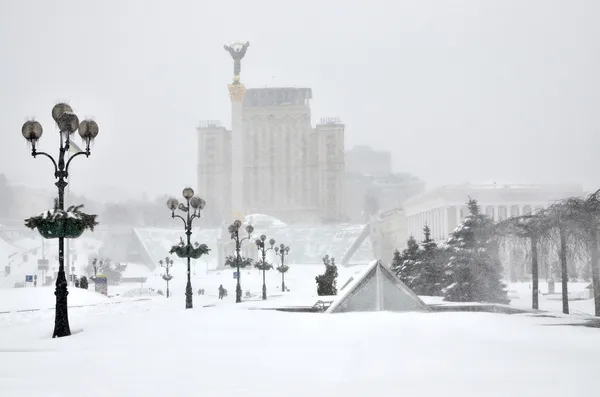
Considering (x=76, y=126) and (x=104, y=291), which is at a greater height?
(x=76, y=126)

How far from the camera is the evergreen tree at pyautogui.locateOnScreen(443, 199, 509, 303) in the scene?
2944cm

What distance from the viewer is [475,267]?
97.2 ft

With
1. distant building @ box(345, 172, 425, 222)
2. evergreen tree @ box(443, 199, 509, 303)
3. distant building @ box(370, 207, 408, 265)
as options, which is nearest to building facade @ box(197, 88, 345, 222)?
distant building @ box(370, 207, 408, 265)

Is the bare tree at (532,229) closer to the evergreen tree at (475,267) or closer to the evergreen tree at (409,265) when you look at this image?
the evergreen tree at (475,267)

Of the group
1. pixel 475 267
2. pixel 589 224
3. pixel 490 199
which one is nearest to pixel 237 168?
pixel 490 199

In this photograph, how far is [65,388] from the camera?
22.5 ft

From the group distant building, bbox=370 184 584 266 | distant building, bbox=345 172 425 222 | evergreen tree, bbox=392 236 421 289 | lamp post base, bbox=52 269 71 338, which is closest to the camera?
lamp post base, bbox=52 269 71 338

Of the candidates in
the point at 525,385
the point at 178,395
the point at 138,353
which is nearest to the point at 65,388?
the point at 178,395

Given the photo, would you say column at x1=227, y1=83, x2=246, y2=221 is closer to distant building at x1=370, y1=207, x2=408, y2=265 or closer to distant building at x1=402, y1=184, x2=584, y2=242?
distant building at x1=402, y1=184, x2=584, y2=242

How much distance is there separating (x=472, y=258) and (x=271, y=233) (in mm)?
88348

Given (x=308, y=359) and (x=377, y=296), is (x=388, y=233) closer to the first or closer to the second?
(x=377, y=296)

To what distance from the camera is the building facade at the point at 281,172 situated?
489 ft

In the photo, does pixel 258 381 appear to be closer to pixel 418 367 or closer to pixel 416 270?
pixel 418 367

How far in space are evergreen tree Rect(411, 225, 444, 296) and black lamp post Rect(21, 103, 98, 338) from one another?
24.1 m
